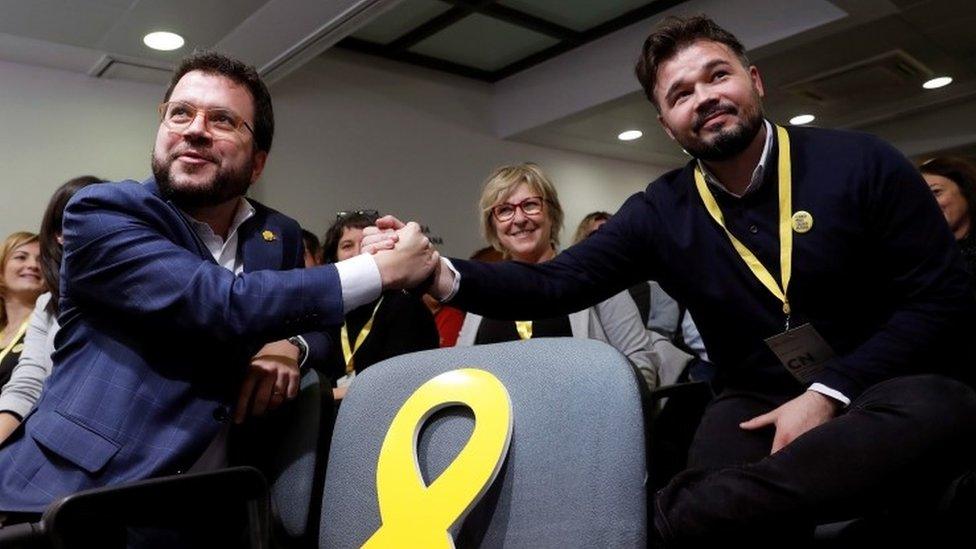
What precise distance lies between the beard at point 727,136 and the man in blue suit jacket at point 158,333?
2.37 feet

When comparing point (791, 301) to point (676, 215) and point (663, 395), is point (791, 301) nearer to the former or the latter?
point (676, 215)

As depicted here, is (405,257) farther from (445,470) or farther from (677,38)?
(677,38)

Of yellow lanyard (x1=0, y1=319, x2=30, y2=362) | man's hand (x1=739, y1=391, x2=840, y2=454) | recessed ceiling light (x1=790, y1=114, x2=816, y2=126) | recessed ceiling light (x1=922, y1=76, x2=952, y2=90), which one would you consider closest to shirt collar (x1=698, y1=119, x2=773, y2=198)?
man's hand (x1=739, y1=391, x2=840, y2=454)

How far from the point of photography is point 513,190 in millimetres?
2768

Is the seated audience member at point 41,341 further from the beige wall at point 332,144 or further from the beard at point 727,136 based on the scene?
the beige wall at point 332,144

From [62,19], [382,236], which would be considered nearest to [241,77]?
[382,236]

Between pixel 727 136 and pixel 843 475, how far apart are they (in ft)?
2.46

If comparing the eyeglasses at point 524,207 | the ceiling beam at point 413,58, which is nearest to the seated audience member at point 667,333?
the eyeglasses at point 524,207

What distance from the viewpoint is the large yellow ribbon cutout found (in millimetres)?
1074

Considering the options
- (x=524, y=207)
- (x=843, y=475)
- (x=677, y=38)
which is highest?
(x=677, y=38)

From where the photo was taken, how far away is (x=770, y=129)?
5.41ft

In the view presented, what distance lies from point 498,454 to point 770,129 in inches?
39.7

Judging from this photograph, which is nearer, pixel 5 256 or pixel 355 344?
pixel 355 344

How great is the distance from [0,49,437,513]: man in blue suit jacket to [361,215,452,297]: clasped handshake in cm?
2
